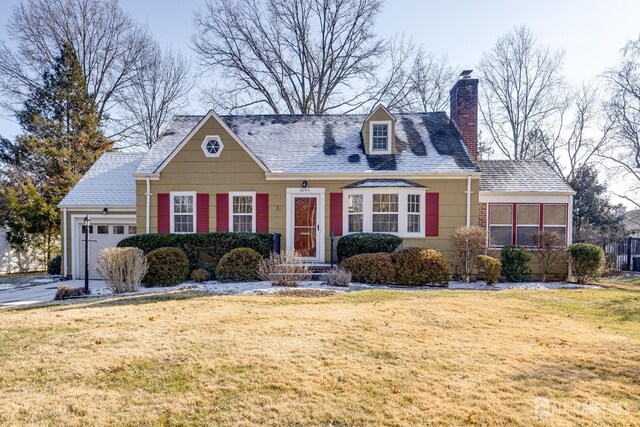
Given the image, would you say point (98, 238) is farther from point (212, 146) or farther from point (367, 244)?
point (367, 244)

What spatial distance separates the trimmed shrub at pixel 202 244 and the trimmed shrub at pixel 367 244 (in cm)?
258

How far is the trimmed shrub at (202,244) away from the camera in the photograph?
12398 millimetres

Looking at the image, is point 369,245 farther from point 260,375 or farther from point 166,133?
point 166,133

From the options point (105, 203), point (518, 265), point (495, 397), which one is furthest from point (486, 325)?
point (105, 203)

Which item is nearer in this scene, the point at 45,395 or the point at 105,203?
the point at 45,395

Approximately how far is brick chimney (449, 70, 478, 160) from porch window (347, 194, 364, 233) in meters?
5.09

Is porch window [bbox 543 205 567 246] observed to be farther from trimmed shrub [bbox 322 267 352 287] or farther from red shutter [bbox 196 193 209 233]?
red shutter [bbox 196 193 209 233]

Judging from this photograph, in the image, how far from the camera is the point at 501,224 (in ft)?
45.1

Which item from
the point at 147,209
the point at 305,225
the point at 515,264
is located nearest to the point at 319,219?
the point at 305,225

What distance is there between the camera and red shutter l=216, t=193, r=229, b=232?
1346 centimetres

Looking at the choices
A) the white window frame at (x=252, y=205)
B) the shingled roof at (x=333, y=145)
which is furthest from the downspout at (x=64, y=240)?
the white window frame at (x=252, y=205)

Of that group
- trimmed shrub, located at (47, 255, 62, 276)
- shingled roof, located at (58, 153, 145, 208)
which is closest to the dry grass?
shingled roof, located at (58, 153, 145, 208)

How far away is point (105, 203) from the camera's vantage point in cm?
1427

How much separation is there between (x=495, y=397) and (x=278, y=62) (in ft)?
83.2
